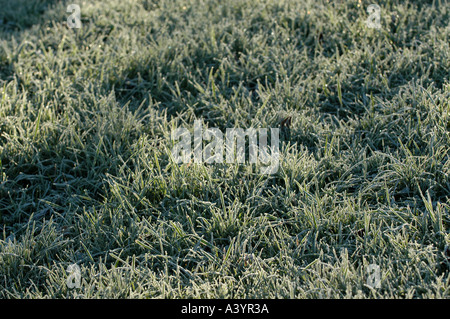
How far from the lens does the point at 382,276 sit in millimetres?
1778

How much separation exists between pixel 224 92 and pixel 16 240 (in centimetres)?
148

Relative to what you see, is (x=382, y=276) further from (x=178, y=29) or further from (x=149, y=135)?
(x=178, y=29)

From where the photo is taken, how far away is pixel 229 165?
2385mm

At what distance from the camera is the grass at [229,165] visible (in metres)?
1.92

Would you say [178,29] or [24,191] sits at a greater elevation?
[178,29]

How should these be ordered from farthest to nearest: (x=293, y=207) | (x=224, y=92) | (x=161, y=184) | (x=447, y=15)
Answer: (x=447, y=15) < (x=224, y=92) < (x=161, y=184) < (x=293, y=207)

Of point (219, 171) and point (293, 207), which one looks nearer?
point (293, 207)

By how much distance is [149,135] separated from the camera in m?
2.68

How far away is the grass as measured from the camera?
1.92 metres

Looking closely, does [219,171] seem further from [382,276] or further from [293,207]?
[382,276]
